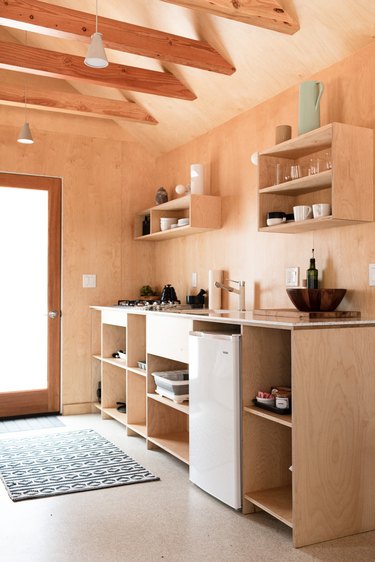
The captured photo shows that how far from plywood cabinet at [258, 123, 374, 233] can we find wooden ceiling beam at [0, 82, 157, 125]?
176 cm

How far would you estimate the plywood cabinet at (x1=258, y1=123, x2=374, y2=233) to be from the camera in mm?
2793

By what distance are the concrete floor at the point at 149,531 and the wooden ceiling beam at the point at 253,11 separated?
8.12ft

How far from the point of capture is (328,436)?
2.45 metres

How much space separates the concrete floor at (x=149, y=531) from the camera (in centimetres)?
232

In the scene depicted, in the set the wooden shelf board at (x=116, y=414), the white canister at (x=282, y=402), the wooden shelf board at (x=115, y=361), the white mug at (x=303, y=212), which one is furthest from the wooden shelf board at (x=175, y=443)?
the white mug at (x=303, y=212)

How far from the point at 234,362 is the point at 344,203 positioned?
96cm

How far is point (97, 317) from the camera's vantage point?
5.15 meters

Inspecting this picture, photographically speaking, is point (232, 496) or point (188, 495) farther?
point (188, 495)

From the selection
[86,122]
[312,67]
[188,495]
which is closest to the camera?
[188,495]

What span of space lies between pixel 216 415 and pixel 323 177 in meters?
1.34

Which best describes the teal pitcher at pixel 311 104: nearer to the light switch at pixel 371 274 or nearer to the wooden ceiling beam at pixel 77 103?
the light switch at pixel 371 274

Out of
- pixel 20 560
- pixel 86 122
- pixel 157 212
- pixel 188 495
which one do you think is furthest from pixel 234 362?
pixel 86 122

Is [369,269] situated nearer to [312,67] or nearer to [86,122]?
[312,67]

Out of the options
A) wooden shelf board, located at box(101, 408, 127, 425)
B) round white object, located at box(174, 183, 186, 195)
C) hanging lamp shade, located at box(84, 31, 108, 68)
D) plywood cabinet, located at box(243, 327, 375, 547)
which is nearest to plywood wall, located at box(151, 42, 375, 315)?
round white object, located at box(174, 183, 186, 195)
